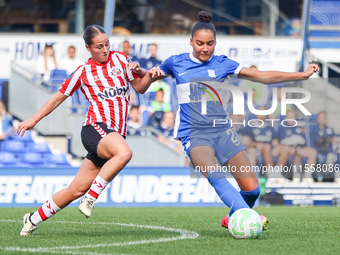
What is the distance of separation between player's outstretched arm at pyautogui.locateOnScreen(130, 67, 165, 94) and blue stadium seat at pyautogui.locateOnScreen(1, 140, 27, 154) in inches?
327

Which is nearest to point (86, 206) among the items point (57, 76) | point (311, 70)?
point (311, 70)

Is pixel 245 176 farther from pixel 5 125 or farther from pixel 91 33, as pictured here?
pixel 5 125

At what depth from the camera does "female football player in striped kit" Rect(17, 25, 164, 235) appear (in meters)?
5.25

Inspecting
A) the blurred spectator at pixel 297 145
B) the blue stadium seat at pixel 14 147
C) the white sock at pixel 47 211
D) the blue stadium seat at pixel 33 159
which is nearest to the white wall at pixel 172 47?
the blue stadium seat at pixel 14 147

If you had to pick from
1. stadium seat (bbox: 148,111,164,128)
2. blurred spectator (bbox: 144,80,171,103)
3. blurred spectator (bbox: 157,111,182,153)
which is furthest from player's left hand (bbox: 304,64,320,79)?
blurred spectator (bbox: 144,80,171,103)

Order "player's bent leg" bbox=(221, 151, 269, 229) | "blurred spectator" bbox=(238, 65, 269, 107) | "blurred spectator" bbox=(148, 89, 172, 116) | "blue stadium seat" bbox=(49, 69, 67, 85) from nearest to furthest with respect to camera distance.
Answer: "player's bent leg" bbox=(221, 151, 269, 229) < "blurred spectator" bbox=(238, 65, 269, 107) < "blurred spectator" bbox=(148, 89, 172, 116) < "blue stadium seat" bbox=(49, 69, 67, 85)

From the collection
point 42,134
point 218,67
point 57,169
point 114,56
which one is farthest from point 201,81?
point 42,134

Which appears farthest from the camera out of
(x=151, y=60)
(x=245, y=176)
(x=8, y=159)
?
(x=151, y=60)

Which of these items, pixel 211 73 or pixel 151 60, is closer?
pixel 211 73

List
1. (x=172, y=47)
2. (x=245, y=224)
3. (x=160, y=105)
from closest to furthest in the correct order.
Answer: (x=245, y=224), (x=160, y=105), (x=172, y=47)

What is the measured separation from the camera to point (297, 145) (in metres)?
12.2

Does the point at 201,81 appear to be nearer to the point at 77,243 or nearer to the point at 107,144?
the point at 107,144

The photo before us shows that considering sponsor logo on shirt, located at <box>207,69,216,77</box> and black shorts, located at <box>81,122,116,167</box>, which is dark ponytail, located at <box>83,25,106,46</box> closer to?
black shorts, located at <box>81,122,116,167</box>

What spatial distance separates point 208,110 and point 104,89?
1.03 m
